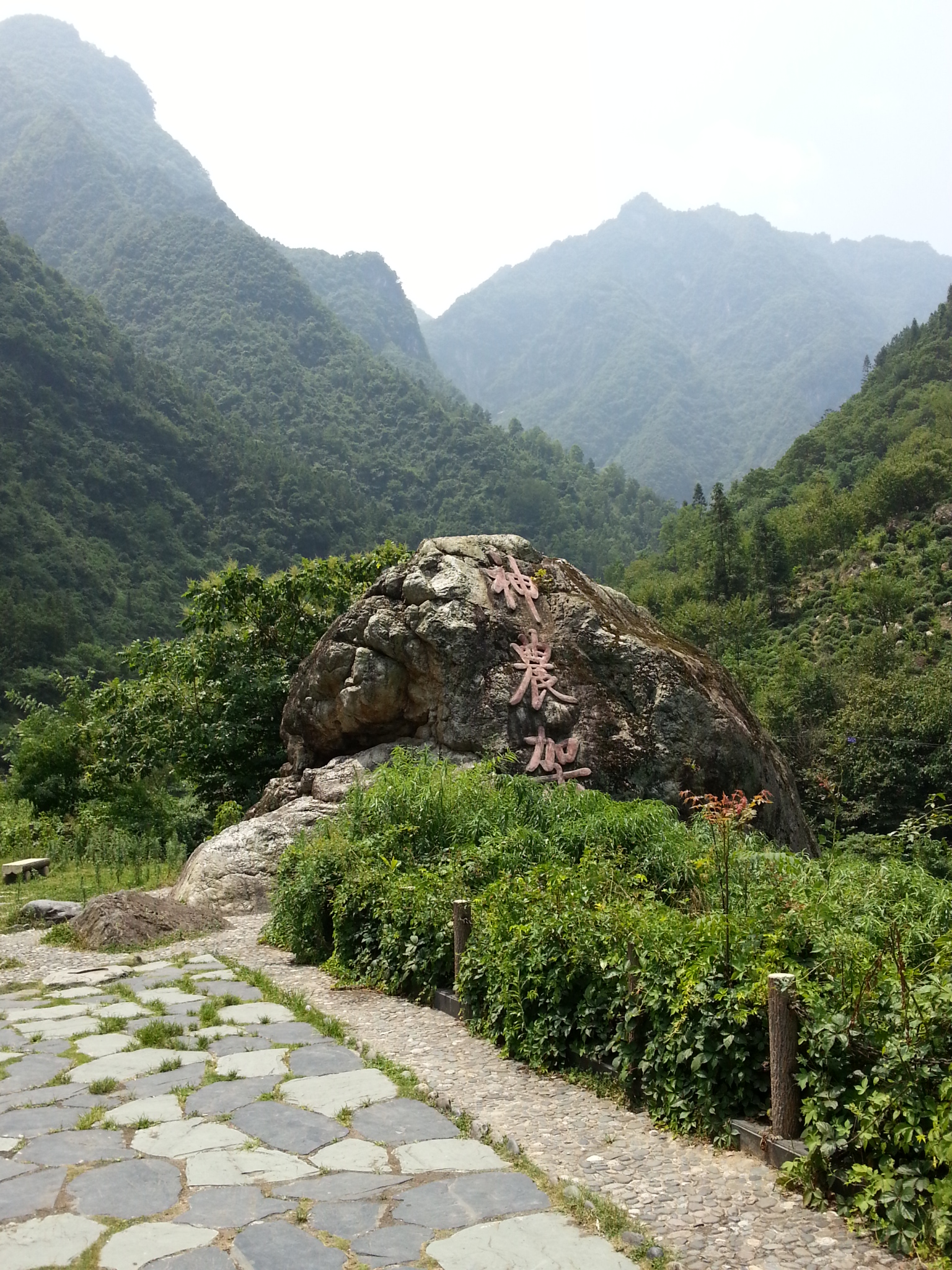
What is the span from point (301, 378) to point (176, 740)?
62334 mm

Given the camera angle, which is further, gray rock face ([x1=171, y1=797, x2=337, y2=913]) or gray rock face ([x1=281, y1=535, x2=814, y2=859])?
gray rock face ([x1=281, y1=535, x2=814, y2=859])

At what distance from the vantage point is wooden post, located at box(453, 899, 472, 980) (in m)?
5.38

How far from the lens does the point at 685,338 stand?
6476 inches

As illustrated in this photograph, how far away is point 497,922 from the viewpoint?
5.00 metres

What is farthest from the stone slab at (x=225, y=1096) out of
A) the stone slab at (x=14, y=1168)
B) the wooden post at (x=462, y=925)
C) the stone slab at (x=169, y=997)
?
the stone slab at (x=169, y=997)

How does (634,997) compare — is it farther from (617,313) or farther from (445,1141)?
(617,313)

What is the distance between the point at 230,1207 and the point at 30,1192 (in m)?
0.67

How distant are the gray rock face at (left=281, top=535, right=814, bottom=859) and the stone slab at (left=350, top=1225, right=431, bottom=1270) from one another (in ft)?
20.8

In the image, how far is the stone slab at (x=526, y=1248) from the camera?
2824mm

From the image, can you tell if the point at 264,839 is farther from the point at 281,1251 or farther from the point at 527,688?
the point at 281,1251

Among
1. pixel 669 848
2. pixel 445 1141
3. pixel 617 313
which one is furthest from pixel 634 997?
pixel 617 313

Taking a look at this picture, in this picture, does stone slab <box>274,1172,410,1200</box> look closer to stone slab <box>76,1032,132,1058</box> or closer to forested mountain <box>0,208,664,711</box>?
stone slab <box>76,1032,132,1058</box>

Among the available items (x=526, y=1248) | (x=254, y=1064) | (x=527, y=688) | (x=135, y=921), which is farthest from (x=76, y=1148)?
(x=527, y=688)

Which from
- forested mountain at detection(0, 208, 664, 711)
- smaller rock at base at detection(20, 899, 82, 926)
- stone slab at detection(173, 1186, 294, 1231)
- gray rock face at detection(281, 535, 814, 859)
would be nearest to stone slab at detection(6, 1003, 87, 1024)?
stone slab at detection(173, 1186, 294, 1231)
